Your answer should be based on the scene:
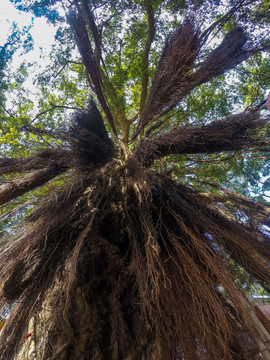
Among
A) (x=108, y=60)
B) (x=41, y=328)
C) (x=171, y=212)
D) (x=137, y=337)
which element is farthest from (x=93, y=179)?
(x=108, y=60)

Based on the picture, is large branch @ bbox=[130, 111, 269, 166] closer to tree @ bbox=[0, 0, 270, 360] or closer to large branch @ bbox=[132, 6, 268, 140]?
tree @ bbox=[0, 0, 270, 360]

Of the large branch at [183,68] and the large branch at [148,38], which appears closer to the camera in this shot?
the large branch at [183,68]

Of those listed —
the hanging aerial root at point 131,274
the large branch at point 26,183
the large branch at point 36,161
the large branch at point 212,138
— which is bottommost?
the hanging aerial root at point 131,274

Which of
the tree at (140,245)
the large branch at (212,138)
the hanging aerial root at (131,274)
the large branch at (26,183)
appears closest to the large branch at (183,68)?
the tree at (140,245)

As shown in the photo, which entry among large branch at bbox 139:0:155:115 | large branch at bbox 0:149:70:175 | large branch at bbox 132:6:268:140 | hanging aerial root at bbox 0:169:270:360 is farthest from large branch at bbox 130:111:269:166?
large branch at bbox 139:0:155:115

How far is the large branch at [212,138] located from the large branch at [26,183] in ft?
2.72

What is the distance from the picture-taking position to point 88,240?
1.41 m

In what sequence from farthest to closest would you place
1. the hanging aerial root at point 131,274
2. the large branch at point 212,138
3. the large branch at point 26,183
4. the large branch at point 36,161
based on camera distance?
1. the large branch at point 36,161
2. the large branch at point 26,183
3. the large branch at point 212,138
4. the hanging aerial root at point 131,274

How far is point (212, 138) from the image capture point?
148 centimetres

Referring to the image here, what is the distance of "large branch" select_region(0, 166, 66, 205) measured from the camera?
5.48 feet

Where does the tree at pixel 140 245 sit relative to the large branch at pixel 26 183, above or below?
below

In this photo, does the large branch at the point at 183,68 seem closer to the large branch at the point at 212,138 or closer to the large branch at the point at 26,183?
the large branch at the point at 212,138

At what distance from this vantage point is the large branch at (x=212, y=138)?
1.47 meters

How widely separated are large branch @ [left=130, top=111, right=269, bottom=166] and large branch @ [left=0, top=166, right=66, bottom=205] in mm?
830
